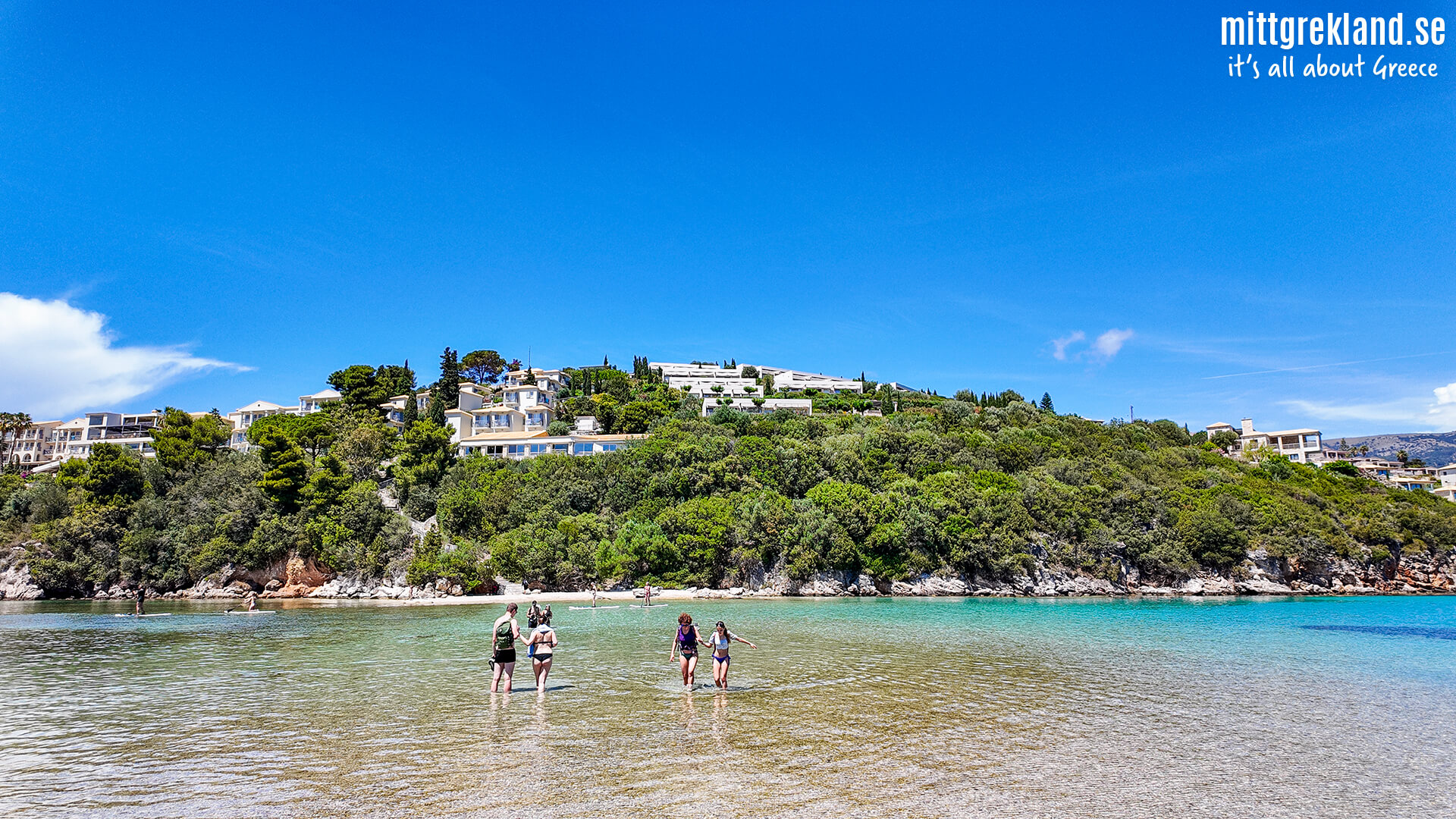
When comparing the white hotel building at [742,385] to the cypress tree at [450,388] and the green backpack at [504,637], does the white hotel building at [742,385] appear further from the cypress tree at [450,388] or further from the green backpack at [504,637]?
the green backpack at [504,637]

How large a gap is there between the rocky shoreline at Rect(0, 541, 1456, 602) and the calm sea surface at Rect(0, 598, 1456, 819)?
32.8m

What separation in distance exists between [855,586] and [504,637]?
50.3 m

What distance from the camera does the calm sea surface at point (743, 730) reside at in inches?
404

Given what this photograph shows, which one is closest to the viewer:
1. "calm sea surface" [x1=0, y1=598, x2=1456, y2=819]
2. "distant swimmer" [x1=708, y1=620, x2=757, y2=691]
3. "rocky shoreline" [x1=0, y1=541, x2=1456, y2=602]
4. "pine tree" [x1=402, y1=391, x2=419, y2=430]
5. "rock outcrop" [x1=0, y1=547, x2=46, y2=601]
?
"calm sea surface" [x1=0, y1=598, x2=1456, y2=819]

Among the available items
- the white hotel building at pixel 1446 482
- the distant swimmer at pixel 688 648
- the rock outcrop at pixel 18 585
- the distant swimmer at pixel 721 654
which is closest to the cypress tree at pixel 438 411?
the rock outcrop at pixel 18 585

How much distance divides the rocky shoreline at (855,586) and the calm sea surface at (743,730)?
3280cm

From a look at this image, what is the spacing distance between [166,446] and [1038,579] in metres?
89.3

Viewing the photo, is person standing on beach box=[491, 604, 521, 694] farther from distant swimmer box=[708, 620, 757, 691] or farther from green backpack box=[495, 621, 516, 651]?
distant swimmer box=[708, 620, 757, 691]

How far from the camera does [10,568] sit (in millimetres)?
66312

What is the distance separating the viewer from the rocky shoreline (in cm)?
6266

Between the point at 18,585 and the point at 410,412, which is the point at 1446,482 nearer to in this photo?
the point at 410,412

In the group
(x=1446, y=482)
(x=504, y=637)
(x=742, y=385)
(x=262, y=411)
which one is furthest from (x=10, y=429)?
(x=1446, y=482)

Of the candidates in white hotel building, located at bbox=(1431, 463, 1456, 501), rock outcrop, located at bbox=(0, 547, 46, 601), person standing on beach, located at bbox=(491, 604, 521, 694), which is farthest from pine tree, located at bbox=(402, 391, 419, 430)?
white hotel building, located at bbox=(1431, 463, 1456, 501)

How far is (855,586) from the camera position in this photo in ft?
211
